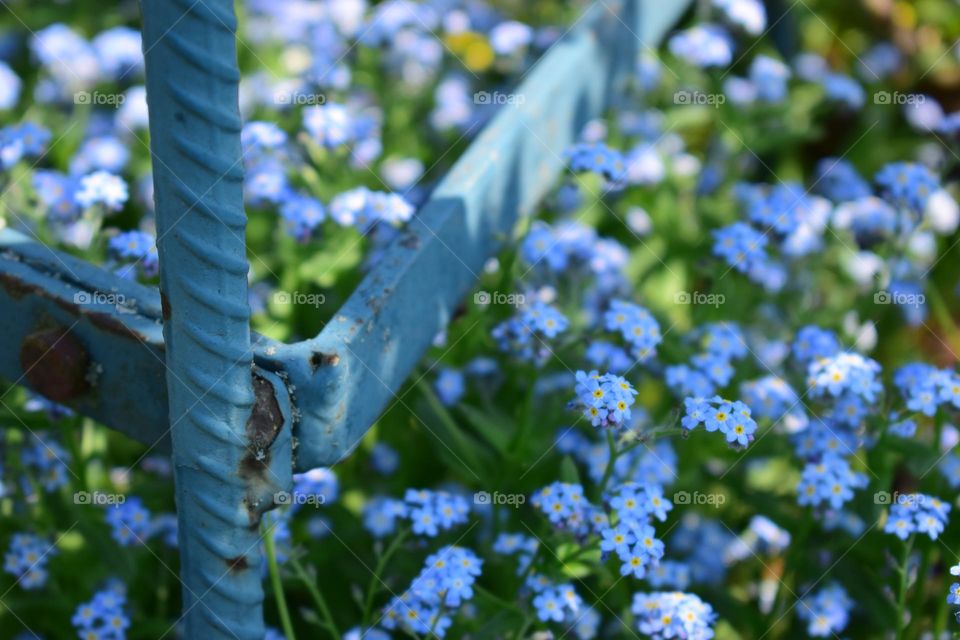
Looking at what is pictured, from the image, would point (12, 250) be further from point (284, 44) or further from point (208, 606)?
point (284, 44)

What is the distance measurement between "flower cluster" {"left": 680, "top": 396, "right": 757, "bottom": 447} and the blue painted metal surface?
0.61m

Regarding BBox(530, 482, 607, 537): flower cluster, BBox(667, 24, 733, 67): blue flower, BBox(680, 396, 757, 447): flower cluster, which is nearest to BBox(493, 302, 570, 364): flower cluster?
BBox(530, 482, 607, 537): flower cluster

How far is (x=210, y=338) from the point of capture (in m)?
1.76

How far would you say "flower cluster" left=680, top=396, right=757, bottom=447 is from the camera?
207 cm

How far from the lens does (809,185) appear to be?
172 inches

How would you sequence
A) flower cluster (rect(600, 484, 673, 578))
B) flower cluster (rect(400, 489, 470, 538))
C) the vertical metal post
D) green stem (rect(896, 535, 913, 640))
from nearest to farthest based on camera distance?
the vertical metal post < flower cluster (rect(600, 484, 673, 578)) < green stem (rect(896, 535, 913, 640)) < flower cluster (rect(400, 489, 470, 538))

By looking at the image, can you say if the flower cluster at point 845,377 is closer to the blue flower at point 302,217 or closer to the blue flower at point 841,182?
the blue flower at point 302,217

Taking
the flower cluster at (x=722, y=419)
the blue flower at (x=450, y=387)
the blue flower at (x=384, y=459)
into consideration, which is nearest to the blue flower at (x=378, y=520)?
the blue flower at (x=384, y=459)

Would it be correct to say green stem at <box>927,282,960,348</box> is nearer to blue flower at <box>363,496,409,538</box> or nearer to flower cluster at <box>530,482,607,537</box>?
flower cluster at <box>530,482,607,537</box>

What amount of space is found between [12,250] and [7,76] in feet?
5.44

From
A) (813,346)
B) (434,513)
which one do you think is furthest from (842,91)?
(434,513)

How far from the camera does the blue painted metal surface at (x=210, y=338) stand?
1.63 meters

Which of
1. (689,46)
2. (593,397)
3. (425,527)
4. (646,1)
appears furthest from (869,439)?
(646,1)

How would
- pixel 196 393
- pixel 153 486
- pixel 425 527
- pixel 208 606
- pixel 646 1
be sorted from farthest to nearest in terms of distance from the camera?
pixel 646 1 < pixel 153 486 < pixel 425 527 < pixel 208 606 < pixel 196 393
